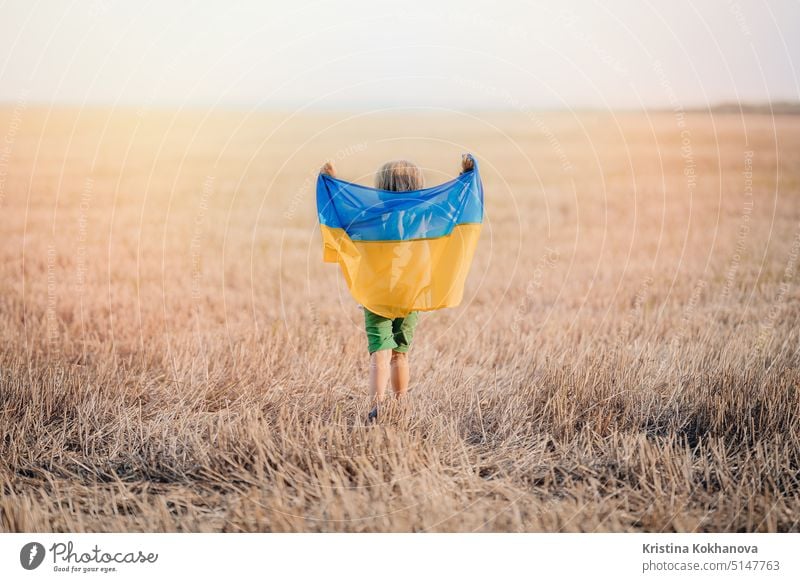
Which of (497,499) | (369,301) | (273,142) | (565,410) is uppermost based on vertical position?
(273,142)

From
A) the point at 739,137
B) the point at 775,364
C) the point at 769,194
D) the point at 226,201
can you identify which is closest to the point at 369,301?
the point at 775,364

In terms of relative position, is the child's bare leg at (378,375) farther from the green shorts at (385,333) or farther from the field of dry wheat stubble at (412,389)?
the field of dry wheat stubble at (412,389)

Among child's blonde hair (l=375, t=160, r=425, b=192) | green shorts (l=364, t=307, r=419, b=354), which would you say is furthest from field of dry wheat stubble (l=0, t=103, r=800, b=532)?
child's blonde hair (l=375, t=160, r=425, b=192)

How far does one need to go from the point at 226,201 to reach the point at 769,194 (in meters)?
7.61

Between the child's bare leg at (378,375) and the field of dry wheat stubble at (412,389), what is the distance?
0.54ft

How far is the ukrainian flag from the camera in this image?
487 centimetres

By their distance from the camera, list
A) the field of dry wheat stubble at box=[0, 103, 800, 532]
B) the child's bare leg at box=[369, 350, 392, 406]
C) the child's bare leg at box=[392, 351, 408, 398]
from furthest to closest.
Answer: the child's bare leg at box=[392, 351, 408, 398], the child's bare leg at box=[369, 350, 392, 406], the field of dry wheat stubble at box=[0, 103, 800, 532]

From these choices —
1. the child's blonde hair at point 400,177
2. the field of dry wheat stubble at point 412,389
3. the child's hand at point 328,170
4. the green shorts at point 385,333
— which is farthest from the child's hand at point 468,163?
the field of dry wheat stubble at point 412,389

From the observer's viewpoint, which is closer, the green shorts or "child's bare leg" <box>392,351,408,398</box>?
the green shorts

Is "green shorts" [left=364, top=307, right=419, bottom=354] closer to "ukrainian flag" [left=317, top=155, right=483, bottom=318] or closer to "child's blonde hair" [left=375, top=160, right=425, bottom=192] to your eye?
"ukrainian flag" [left=317, top=155, right=483, bottom=318]

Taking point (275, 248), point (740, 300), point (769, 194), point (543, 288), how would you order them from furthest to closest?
1. point (769, 194)
2. point (275, 248)
3. point (543, 288)
4. point (740, 300)

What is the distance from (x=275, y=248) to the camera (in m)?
9.87

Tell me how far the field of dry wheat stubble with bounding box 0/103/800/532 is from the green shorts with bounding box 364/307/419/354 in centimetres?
38
